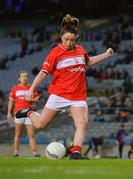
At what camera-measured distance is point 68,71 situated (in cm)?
1053

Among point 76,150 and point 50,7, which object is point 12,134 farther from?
point 50,7

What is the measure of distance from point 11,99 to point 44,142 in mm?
6282

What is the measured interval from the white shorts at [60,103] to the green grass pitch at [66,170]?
146 centimetres

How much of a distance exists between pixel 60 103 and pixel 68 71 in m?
0.51

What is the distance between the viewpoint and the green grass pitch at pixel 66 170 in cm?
729

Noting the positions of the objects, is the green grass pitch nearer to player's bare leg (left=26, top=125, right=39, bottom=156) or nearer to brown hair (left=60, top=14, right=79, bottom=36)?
brown hair (left=60, top=14, right=79, bottom=36)

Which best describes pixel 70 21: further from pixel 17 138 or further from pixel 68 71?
pixel 17 138

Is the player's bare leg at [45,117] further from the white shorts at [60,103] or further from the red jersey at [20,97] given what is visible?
the red jersey at [20,97]

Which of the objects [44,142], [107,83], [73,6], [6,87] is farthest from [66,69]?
[73,6]

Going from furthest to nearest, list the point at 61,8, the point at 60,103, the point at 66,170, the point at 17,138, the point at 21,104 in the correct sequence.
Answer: the point at 61,8 < the point at 21,104 < the point at 17,138 < the point at 60,103 < the point at 66,170

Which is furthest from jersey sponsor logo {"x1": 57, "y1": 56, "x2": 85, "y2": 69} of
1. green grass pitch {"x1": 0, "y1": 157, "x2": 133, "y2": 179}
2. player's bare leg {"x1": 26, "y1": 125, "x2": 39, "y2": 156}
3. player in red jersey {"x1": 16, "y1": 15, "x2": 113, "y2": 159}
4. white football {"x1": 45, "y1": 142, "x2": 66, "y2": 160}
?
player's bare leg {"x1": 26, "y1": 125, "x2": 39, "y2": 156}

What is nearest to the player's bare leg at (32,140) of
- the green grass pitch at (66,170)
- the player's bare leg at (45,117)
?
the player's bare leg at (45,117)

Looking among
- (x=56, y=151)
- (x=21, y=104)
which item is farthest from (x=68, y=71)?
(x=21, y=104)

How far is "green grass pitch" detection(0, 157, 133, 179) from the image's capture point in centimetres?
729
